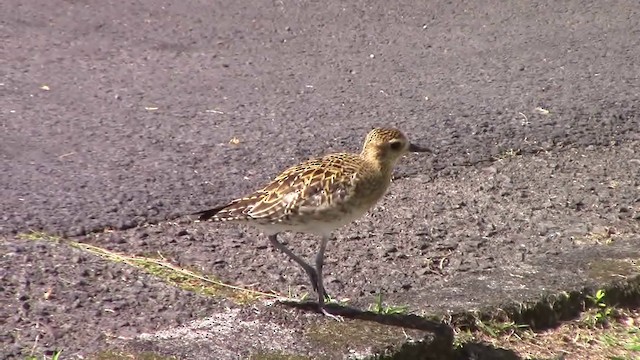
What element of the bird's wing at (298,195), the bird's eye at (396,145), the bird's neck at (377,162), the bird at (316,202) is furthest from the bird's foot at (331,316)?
the bird's eye at (396,145)

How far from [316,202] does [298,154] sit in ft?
6.93

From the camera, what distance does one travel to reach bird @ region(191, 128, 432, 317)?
4539 millimetres

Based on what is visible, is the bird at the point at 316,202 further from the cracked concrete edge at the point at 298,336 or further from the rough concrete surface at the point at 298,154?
the rough concrete surface at the point at 298,154

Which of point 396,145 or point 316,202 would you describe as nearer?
point 316,202

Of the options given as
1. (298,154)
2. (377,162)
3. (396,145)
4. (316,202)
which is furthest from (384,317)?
(298,154)

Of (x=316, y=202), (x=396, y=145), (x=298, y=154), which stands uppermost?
(x=396, y=145)

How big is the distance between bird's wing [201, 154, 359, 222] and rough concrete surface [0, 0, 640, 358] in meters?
0.40

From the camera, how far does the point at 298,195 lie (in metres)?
4.55

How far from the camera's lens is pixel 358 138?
6.93m

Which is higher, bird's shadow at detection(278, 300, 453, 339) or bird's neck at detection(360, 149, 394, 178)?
bird's neck at detection(360, 149, 394, 178)

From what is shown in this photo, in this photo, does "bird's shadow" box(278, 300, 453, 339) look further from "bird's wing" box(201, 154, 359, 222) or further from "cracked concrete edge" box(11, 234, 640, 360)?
"bird's wing" box(201, 154, 359, 222)

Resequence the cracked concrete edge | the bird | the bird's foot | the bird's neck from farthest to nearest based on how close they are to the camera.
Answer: the bird's neck
the bird
the bird's foot
the cracked concrete edge

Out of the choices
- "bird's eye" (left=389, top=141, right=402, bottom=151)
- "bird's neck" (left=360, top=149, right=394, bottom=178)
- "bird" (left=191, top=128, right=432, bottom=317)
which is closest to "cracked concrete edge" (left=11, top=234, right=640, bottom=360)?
"bird" (left=191, top=128, right=432, bottom=317)

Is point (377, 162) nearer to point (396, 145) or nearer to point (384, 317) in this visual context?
point (396, 145)
